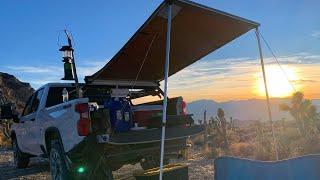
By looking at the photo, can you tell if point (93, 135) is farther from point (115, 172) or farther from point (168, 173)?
point (115, 172)

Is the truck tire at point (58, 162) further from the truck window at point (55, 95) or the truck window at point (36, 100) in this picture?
the truck window at point (36, 100)

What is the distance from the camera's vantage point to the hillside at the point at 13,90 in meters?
41.0

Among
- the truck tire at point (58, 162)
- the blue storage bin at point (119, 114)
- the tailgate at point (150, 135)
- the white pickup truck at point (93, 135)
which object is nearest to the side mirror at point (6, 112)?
the white pickup truck at point (93, 135)

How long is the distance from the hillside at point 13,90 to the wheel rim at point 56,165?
32784 millimetres

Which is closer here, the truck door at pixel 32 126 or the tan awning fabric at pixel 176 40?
the tan awning fabric at pixel 176 40

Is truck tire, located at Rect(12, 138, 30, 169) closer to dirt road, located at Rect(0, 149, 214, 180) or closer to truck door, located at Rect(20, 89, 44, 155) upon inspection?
dirt road, located at Rect(0, 149, 214, 180)

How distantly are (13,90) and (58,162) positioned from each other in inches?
1443

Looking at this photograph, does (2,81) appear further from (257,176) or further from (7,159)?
(257,176)

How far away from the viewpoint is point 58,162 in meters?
8.27

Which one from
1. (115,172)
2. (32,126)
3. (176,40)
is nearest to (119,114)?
(176,40)

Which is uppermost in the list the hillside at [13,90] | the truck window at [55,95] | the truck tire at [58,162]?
the hillside at [13,90]

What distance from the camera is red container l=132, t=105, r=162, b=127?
810cm

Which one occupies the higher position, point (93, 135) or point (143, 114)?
point (143, 114)

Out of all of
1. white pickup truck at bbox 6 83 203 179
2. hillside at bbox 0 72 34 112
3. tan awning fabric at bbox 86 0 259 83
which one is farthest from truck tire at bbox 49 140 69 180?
hillside at bbox 0 72 34 112
